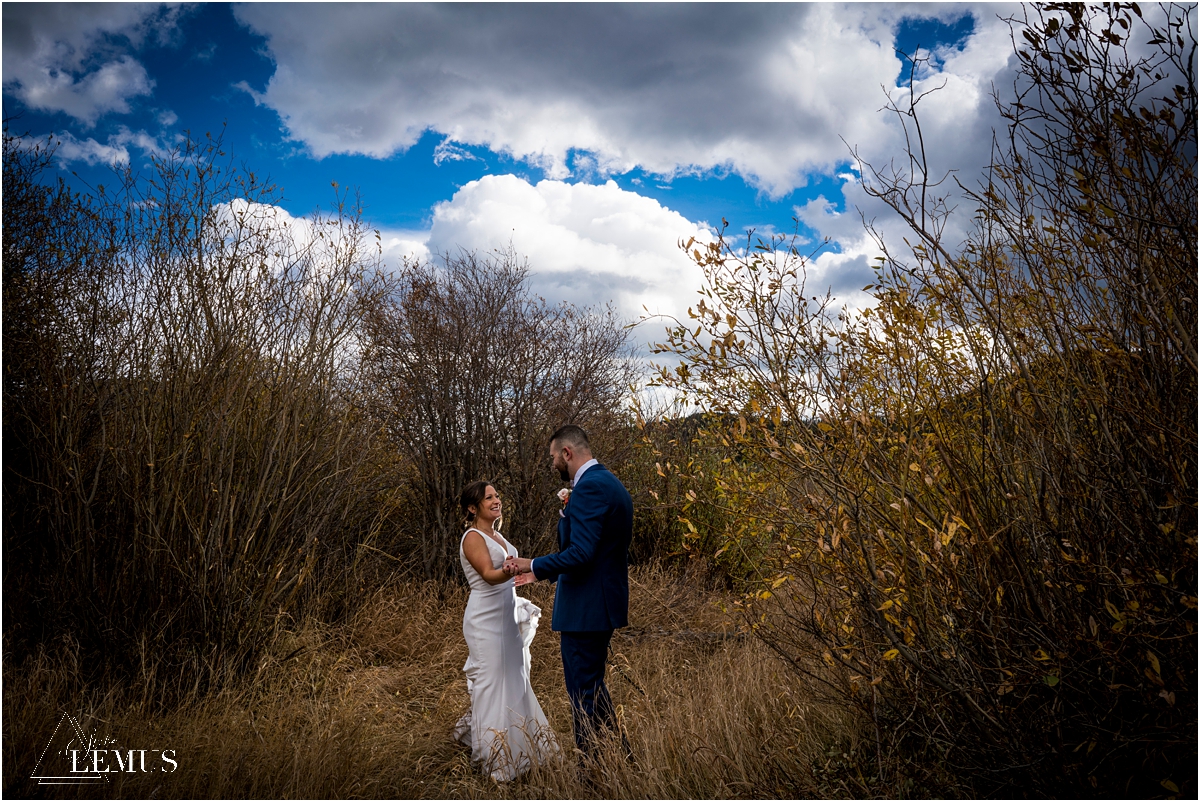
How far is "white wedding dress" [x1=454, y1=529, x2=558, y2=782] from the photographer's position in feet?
12.5

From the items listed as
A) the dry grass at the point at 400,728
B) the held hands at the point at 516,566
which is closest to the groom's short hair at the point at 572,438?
the held hands at the point at 516,566

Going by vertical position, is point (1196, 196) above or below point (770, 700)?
above

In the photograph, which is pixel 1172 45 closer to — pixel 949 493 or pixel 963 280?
pixel 963 280

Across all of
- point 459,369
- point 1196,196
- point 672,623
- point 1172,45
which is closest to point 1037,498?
point 1196,196

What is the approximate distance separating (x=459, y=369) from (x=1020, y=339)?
6.46 meters

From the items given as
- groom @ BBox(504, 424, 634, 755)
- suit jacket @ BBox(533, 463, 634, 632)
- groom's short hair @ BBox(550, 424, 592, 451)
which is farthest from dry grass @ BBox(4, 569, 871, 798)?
groom's short hair @ BBox(550, 424, 592, 451)

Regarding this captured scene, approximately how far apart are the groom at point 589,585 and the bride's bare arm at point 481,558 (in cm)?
17

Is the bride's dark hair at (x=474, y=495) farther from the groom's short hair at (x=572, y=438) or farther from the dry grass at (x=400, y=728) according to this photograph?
the dry grass at (x=400, y=728)

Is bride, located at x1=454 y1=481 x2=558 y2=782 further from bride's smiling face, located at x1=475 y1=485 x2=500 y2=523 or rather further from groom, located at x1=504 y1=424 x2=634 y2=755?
groom, located at x1=504 y1=424 x2=634 y2=755

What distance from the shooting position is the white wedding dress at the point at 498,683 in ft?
12.5

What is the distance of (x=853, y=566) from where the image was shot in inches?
105

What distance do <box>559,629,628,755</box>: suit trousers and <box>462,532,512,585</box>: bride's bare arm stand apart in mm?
513

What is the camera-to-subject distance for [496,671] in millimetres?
3938

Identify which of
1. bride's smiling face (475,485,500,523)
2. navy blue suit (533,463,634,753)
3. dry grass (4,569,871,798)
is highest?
bride's smiling face (475,485,500,523)
